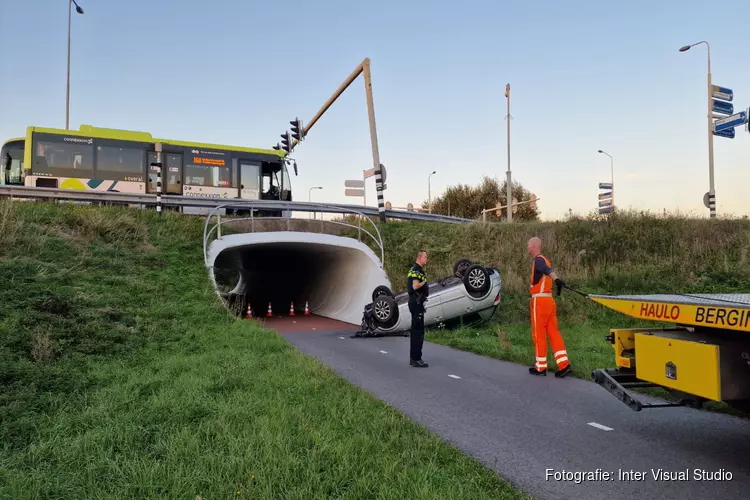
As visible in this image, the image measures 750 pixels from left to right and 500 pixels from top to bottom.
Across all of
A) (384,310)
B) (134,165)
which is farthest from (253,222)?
(134,165)

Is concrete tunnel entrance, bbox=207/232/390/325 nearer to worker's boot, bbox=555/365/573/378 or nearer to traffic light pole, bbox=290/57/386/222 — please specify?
traffic light pole, bbox=290/57/386/222

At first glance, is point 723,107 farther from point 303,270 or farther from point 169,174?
point 169,174

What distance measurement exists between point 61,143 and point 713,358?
2268 centimetres

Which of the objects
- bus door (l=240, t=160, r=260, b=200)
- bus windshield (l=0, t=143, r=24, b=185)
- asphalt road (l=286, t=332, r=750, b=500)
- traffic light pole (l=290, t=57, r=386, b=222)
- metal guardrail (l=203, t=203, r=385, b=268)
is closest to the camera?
asphalt road (l=286, t=332, r=750, b=500)

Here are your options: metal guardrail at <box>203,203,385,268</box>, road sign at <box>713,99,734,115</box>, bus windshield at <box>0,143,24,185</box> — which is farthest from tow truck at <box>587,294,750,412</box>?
bus windshield at <box>0,143,24,185</box>

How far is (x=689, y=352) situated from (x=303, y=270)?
59.5 feet

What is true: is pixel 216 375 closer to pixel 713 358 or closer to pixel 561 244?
pixel 713 358

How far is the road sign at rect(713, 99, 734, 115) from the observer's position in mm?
21922

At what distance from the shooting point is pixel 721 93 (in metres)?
22.0

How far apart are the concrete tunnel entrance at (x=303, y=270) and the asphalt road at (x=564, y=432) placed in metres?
7.69

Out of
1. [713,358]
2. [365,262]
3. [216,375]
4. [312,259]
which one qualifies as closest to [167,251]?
[365,262]

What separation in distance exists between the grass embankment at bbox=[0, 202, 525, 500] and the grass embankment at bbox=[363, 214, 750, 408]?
4281 mm

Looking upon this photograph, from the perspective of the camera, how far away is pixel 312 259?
19.2 metres

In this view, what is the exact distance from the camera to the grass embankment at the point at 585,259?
35.7 ft
